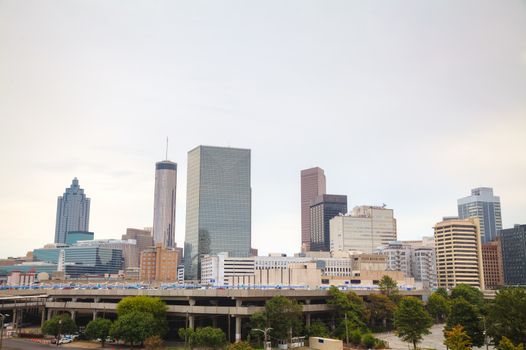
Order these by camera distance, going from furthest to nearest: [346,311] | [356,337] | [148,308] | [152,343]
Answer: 1. [346,311]
2. [148,308]
3. [356,337]
4. [152,343]

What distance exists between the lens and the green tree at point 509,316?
84.0 m

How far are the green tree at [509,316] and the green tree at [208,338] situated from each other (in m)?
51.7

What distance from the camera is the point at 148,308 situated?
118m

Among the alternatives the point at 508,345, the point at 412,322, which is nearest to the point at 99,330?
the point at 412,322

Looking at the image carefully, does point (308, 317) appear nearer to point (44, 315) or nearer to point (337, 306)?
point (337, 306)

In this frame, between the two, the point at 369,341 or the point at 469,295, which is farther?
the point at 469,295

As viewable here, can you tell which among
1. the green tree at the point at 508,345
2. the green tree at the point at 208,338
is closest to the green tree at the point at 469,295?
the green tree at the point at 508,345

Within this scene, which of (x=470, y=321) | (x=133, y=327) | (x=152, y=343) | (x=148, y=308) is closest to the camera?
(x=470, y=321)

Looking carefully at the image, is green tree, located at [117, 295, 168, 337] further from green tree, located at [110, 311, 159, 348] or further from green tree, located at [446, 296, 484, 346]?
green tree, located at [446, 296, 484, 346]

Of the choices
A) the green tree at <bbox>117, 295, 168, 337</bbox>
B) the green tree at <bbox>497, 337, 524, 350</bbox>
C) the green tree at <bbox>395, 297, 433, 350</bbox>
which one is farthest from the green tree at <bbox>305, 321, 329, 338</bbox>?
the green tree at <bbox>497, 337, 524, 350</bbox>

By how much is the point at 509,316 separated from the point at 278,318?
45.4 metres

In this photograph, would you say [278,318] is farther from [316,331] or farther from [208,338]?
[208,338]

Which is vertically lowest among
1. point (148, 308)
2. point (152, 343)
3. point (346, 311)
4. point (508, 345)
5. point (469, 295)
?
point (152, 343)

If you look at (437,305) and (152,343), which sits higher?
(437,305)
